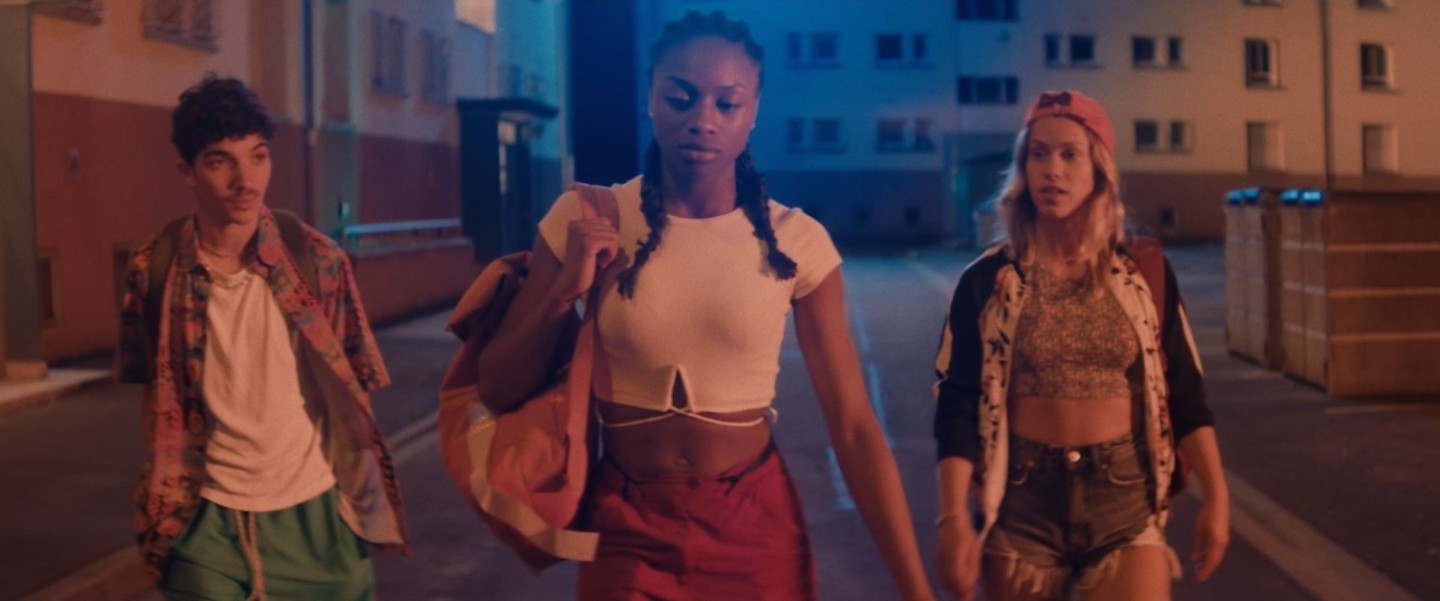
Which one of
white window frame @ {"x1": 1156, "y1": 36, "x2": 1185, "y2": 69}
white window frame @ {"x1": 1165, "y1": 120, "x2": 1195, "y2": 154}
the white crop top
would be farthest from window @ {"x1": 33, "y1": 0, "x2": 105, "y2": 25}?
white window frame @ {"x1": 1156, "y1": 36, "x2": 1185, "y2": 69}

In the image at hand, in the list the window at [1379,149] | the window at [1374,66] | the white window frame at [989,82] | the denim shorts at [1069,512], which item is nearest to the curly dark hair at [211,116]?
the denim shorts at [1069,512]

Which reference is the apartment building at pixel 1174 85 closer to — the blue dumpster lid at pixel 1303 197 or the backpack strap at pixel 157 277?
the blue dumpster lid at pixel 1303 197

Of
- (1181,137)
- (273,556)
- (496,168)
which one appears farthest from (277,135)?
(1181,137)

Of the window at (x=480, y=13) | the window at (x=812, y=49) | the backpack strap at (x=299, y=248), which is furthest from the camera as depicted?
the window at (x=812, y=49)

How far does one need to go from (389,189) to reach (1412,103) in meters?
32.8

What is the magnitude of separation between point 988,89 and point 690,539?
63.1 metres

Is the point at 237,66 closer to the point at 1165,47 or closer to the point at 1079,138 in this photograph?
the point at 1079,138

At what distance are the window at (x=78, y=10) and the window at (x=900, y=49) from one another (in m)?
48.8

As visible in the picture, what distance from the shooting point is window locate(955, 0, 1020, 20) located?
213 ft

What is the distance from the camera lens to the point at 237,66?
22.6 m

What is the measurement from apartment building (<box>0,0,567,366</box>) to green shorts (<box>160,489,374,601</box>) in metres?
11.8

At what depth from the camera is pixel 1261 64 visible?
64.4m

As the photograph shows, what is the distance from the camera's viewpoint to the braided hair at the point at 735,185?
11.2 ft

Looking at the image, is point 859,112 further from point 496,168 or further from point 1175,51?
point 496,168
